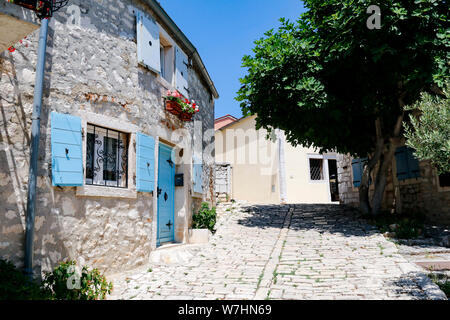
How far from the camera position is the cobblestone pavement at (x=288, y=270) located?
4.38 metres

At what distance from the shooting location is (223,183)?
49.3 ft

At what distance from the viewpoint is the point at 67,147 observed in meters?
4.85

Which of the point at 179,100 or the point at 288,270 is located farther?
the point at 179,100

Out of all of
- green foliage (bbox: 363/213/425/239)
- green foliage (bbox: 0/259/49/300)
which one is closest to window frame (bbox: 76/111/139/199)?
green foliage (bbox: 0/259/49/300)

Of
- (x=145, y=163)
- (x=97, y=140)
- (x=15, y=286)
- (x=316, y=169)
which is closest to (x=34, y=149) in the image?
(x=97, y=140)

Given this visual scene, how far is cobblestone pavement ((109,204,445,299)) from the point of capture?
438cm

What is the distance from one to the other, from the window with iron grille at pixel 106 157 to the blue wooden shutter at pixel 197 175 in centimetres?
287

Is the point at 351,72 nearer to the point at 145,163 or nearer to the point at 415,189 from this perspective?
the point at 415,189

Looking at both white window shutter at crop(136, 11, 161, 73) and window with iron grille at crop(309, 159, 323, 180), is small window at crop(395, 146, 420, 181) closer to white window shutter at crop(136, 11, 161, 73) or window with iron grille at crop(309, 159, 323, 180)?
white window shutter at crop(136, 11, 161, 73)

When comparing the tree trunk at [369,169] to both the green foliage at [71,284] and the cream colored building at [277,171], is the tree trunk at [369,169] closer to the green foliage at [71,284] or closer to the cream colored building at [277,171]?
the cream colored building at [277,171]

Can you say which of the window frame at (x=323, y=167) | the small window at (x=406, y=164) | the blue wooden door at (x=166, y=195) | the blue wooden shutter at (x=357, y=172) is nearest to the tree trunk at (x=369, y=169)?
the small window at (x=406, y=164)

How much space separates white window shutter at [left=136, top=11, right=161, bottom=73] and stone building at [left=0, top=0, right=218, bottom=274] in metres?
0.02

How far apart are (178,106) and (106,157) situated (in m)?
2.42
